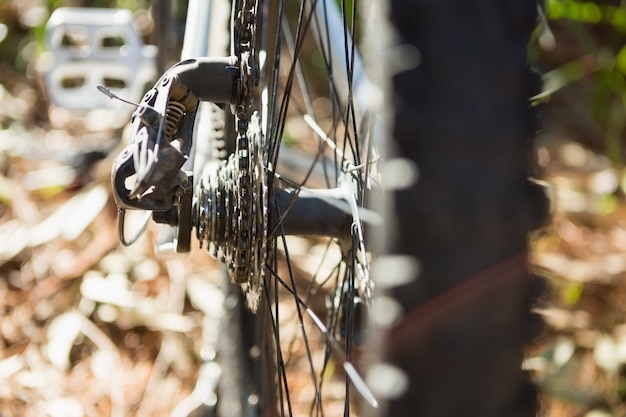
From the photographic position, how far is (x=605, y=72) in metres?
1.59

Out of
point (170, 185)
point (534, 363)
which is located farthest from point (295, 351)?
point (170, 185)

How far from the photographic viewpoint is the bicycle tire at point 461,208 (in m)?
0.31

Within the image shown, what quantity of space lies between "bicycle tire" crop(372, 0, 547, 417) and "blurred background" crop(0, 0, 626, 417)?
620 mm

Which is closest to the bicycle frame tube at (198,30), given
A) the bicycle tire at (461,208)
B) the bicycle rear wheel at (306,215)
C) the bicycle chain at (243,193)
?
the bicycle rear wheel at (306,215)

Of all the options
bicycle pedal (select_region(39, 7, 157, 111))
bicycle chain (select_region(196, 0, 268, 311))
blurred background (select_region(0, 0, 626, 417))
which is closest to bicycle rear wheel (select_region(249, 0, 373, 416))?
bicycle chain (select_region(196, 0, 268, 311))

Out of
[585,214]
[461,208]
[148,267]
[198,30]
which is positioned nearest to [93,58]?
[148,267]

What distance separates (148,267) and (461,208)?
110 centimetres

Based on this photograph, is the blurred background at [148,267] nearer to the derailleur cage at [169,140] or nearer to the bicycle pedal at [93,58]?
the bicycle pedal at [93,58]

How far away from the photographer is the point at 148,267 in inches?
54.0

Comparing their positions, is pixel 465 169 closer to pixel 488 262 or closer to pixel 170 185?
pixel 488 262

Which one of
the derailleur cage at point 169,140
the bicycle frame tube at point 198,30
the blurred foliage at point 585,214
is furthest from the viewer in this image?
the blurred foliage at point 585,214

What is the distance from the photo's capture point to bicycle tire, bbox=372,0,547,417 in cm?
31

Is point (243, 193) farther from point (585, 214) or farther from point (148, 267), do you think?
point (585, 214)

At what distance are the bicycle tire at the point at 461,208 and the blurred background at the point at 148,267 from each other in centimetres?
62
